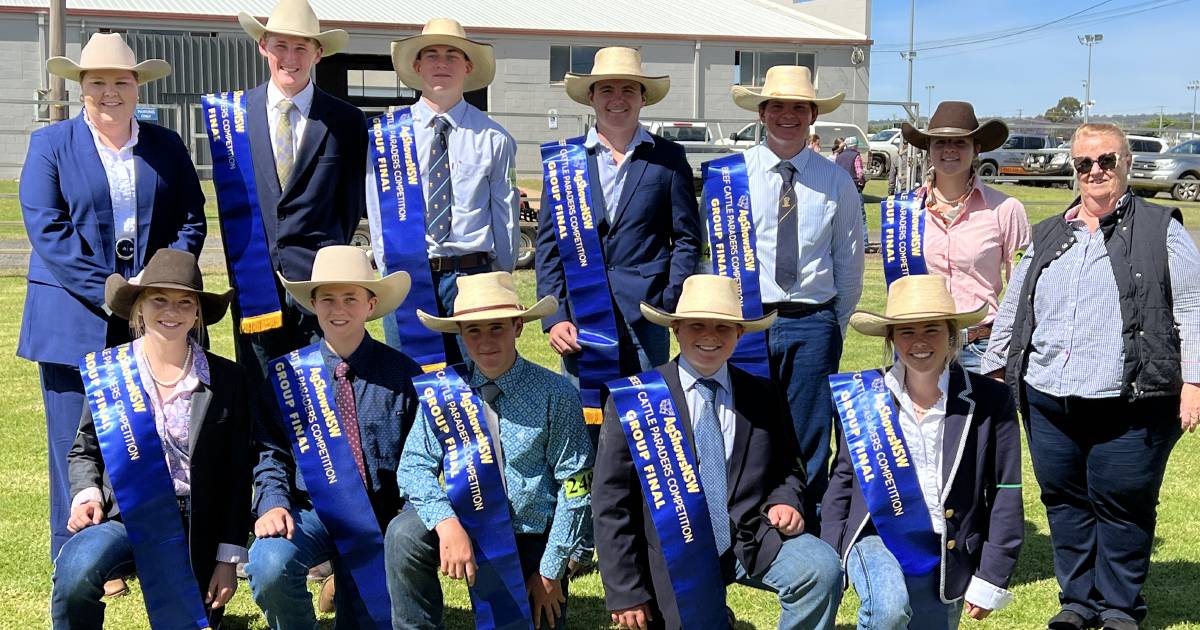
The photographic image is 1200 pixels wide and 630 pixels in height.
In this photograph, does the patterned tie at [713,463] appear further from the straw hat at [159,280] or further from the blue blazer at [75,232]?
the blue blazer at [75,232]

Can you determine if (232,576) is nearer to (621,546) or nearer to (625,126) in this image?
(621,546)

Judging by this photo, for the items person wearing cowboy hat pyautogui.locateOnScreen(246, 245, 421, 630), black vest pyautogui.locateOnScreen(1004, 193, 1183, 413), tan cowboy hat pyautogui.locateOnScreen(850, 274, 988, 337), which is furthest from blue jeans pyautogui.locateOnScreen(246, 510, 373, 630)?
black vest pyautogui.locateOnScreen(1004, 193, 1183, 413)

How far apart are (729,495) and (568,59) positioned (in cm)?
2786

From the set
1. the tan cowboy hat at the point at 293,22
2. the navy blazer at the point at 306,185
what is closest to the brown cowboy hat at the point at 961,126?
the navy blazer at the point at 306,185

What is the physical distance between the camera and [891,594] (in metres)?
3.61

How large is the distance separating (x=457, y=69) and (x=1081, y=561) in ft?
10.1

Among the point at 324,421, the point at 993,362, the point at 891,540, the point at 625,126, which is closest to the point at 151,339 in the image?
the point at 324,421

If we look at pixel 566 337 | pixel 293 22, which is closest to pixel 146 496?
pixel 566 337

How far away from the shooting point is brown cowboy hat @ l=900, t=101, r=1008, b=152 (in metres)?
4.77

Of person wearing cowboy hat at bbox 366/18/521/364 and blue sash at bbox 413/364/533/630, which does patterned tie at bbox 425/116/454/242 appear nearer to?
person wearing cowboy hat at bbox 366/18/521/364

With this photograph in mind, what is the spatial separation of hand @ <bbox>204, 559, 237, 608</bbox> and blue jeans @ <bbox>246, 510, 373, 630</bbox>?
7cm

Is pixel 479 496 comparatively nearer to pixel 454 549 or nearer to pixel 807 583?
pixel 454 549

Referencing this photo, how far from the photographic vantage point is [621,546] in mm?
3674

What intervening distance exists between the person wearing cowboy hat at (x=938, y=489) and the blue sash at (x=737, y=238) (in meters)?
0.76
